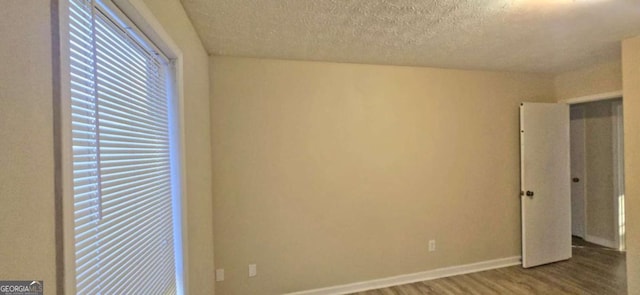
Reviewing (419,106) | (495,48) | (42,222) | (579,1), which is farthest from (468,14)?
(42,222)

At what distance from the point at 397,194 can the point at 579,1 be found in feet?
6.60

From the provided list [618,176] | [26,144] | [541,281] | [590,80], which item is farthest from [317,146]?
[618,176]

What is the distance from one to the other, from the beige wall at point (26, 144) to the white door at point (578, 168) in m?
5.64

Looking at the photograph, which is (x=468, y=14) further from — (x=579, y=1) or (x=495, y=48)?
(x=495, y=48)

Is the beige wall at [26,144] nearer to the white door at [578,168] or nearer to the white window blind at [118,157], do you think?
the white window blind at [118,157]

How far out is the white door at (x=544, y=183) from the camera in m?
3.09

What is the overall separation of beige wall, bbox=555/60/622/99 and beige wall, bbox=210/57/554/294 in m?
0.15

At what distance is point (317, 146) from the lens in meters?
2.64

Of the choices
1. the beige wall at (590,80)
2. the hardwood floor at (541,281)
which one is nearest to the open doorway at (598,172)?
the beige wall at (590,80)

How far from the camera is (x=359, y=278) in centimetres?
276

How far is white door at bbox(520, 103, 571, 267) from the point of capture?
3.09m

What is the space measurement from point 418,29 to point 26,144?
2.10m

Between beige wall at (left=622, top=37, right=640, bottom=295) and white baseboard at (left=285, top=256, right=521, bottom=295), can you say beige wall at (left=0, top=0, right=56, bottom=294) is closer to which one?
white baseboard at (left=285, top=256, right=521, bottom=295)

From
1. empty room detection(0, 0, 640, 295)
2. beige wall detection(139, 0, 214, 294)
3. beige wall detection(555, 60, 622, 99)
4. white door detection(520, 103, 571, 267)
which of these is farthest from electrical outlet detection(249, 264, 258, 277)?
beige wall detection(555, 60, 622, 99)
